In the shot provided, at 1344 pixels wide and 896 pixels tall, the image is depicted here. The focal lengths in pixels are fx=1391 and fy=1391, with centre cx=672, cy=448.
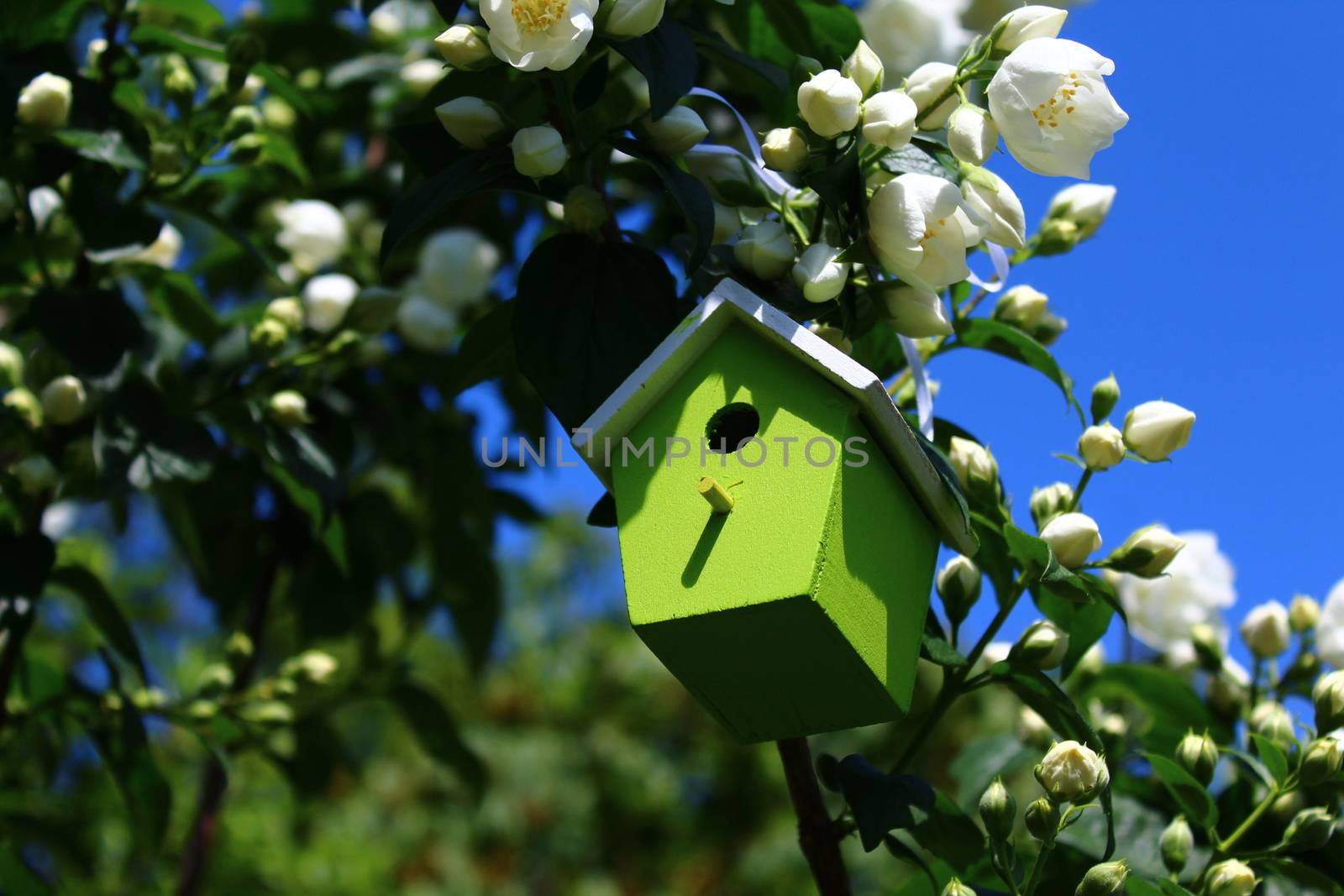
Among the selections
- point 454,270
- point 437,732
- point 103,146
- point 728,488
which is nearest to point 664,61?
point 728,488

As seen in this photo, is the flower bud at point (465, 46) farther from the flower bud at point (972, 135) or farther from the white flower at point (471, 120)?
the flower bud at point (972, 135)

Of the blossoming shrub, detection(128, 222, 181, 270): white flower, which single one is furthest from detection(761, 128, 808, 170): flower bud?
detection(128, 222, 181, 270): white flower

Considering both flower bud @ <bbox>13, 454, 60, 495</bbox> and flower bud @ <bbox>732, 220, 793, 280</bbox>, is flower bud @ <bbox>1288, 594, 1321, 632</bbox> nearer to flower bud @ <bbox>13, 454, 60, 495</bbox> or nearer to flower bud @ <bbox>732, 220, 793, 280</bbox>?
flower bud @ <bbox>732, 220, 793, 280</bbox>

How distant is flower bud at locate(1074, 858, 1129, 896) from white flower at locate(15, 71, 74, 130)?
1512mm

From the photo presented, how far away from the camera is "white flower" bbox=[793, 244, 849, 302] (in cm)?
125

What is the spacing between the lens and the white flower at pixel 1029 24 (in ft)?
4.17

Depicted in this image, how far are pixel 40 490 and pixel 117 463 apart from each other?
130mm

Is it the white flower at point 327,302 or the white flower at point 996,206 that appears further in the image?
the white flower at point 327,302

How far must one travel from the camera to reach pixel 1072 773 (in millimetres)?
1176

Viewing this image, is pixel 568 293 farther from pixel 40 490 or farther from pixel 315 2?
pixel 315 2

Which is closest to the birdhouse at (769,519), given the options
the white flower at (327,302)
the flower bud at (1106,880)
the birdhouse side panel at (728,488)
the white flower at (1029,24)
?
the birdhouse side panel at (728,488)

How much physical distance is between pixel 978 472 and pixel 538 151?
53 cm

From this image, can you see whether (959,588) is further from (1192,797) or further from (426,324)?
(426,324)

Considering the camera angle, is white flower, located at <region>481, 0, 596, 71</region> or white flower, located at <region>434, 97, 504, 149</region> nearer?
white flower, located at <region>481, 0, 596, 71</region>
